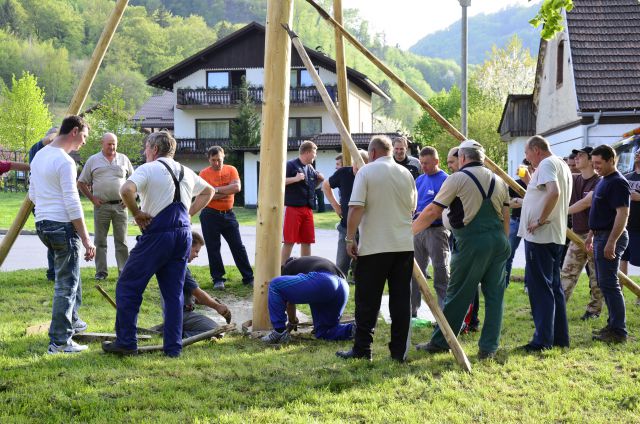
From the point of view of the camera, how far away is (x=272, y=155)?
24.2 feet

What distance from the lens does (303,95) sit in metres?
44.6

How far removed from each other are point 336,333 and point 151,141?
2493 mm

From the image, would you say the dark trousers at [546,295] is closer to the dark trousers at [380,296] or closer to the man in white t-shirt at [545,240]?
the man in white t-shirt at [545,240]

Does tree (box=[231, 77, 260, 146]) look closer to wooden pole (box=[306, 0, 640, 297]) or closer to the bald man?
the bald man

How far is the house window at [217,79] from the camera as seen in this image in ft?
151

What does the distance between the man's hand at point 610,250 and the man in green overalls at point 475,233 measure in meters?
1.28

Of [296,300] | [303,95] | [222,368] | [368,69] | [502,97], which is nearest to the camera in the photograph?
[222,368]

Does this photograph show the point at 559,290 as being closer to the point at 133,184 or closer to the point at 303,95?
the point at 133,184

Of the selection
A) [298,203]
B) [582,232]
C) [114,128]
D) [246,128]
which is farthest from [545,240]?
[114,128]

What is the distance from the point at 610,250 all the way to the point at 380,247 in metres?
2.46

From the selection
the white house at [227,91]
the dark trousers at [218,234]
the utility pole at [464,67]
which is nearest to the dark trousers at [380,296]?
the dark trousers at [218,234]

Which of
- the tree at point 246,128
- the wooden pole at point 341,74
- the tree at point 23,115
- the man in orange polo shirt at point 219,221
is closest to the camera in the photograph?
the wooden pole at point 341,74

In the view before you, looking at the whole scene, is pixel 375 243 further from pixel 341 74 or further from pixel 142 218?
pixel 341 74

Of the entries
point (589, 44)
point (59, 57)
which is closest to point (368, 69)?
point (59, 57)
